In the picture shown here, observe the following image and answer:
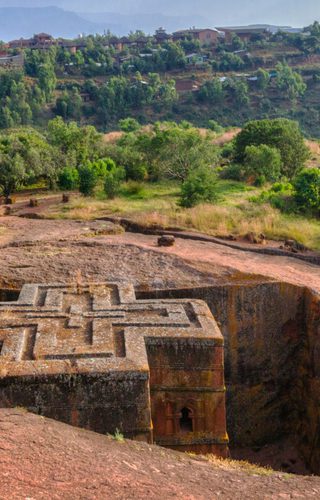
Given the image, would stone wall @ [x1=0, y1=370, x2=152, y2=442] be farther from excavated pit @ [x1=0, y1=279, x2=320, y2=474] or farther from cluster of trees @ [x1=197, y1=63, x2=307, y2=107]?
cluster of trees @ [x1=197, y1=63, x2=307, y2=107]

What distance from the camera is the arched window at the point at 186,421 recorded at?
801cm

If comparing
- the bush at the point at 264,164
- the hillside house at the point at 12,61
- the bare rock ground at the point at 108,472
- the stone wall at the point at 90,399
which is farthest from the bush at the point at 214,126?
the bare rock ground at the point at 108,472

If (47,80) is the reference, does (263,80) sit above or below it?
above

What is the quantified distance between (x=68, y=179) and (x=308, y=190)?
8.89 m

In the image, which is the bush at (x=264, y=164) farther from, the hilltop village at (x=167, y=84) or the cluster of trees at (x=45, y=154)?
the hilltop village at (x=167, y=84)

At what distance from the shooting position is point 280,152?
25.4 metres

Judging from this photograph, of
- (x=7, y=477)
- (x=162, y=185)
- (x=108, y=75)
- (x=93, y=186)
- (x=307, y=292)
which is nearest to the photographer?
(x=7, y=477)

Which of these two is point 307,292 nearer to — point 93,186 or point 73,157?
point 93,186

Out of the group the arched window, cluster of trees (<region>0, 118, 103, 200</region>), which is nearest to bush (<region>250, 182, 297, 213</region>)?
cluster of trees (<region>0, 118, 103, 200</region>)

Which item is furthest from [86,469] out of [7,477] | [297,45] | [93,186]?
[297,45]

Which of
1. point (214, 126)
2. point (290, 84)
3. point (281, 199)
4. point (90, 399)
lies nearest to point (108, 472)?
point (90, 399)

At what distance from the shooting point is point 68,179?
22391mm

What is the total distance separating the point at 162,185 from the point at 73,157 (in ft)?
13.4

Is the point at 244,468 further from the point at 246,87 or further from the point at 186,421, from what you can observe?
the point at 246,87
